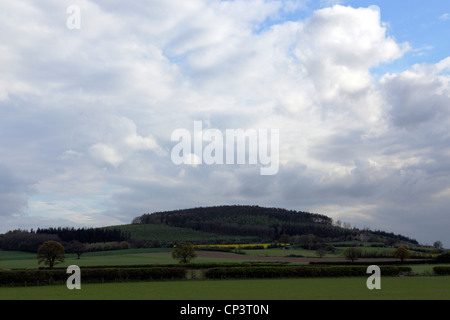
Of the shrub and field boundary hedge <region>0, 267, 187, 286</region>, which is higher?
field boundary hedge <region>0, 267, 187, 286</region>

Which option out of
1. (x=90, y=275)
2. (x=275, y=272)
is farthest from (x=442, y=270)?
(x=90, y=275)

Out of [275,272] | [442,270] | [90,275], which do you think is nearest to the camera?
[90,275]

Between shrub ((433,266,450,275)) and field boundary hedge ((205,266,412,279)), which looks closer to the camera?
field boundary hedge ((205,266,412,279))

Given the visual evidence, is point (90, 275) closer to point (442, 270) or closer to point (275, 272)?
point (275, 272)

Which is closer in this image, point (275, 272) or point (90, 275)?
point (90, 275)

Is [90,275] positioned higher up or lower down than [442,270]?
higher up

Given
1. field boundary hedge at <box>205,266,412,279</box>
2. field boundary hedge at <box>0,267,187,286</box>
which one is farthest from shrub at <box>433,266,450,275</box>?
field boundary hedge at <box>0,267,187,286</box>

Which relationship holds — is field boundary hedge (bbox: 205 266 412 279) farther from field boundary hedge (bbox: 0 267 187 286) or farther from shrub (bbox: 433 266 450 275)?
shrub (bbox: 433 266 450 275)

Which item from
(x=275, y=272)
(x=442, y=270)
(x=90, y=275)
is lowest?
(x=442, y=270)

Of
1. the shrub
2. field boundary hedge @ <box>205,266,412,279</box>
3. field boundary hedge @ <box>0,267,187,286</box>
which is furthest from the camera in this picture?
the shrub

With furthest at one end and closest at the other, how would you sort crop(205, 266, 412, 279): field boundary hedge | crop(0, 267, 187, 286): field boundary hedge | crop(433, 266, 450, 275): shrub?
crop(433, 266, 450, 275): shrub < crop(205, 266, 412, 279): field boundary hedge < crop(0, 267, 187, 286): field boundary hedge
